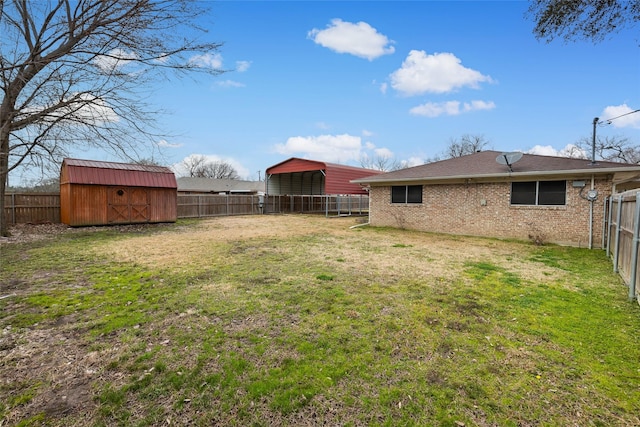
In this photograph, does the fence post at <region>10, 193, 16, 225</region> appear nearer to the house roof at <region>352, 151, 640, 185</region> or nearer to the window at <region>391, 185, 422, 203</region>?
the house roof at <region>352, 151, 640, 185</region>

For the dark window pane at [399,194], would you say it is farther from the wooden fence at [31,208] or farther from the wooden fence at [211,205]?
the wooden fence at [31,208]

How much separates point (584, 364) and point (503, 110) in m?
19.9

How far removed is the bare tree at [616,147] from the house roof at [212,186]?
127 feet

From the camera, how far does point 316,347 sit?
2959 mm

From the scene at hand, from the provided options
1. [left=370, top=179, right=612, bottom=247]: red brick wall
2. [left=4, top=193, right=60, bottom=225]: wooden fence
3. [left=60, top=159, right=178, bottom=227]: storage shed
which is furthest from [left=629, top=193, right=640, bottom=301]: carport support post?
[left=4, top=193, right=60, bottom=225]: wooden fence

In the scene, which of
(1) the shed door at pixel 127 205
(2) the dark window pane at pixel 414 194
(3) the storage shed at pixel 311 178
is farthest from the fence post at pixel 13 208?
(2) the dark window pane at pixel 414 194

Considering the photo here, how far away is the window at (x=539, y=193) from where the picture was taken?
379 inches

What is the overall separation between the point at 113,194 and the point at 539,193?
17694 millimetres

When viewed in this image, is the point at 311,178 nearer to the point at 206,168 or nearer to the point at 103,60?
the point at 103,60

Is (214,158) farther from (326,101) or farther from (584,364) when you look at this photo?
(584,364)

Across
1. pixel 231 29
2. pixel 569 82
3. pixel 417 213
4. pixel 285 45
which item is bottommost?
Result: pixel 417 213

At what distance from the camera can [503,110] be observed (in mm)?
18609

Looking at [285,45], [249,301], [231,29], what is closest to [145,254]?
[249,301]

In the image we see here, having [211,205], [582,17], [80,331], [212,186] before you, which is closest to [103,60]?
[80,331]
